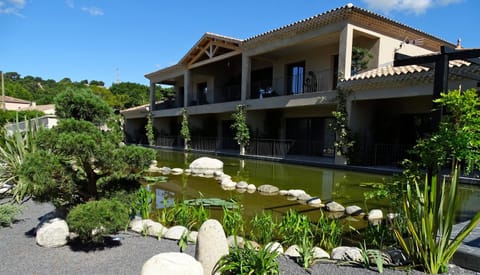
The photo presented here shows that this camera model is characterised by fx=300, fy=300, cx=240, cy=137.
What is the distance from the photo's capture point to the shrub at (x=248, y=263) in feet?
9.46

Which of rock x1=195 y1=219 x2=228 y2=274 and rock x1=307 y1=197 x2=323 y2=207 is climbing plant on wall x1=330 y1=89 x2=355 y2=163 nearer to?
rock x1=307 y1=197 x2=323 y2=207

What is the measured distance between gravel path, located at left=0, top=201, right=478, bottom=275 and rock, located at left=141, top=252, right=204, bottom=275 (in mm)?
687

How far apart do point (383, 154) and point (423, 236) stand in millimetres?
10949

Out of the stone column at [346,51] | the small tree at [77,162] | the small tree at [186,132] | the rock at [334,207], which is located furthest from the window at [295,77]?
the small tree at [77,162]

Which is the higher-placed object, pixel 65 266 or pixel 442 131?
pixel 442 131

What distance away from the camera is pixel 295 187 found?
8828 millimetres

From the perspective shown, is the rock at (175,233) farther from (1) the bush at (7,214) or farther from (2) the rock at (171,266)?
(1) the bush at (7,214)

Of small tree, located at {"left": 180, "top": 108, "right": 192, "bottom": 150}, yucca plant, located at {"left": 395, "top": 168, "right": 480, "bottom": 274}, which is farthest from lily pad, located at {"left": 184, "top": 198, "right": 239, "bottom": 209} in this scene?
small tree, located at {"left": 180, "top": 108, "right": 192, "bottom": 150}

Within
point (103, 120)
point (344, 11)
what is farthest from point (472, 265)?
point (344, 11)

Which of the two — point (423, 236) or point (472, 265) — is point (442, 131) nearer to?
point (423, 236)

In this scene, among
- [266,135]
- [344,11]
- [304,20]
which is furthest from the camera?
[266,135]

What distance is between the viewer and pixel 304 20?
1406 centimetres

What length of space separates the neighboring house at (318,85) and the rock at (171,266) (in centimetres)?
990

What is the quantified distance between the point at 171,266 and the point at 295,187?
6.68 meters
